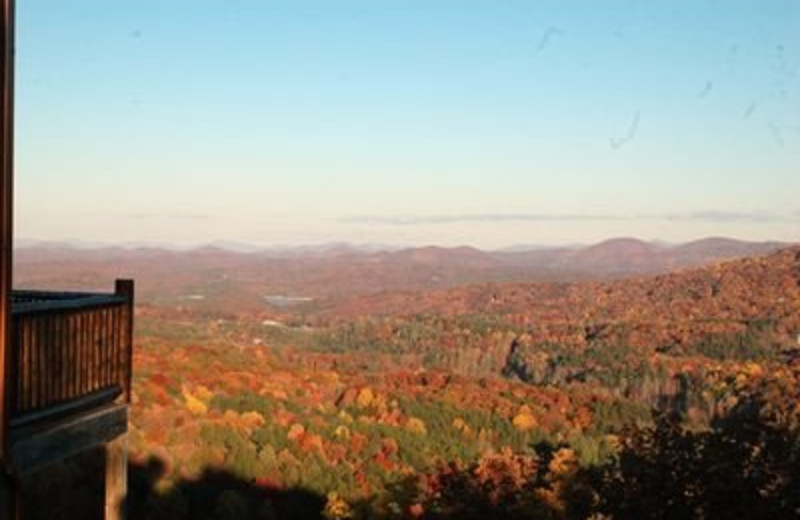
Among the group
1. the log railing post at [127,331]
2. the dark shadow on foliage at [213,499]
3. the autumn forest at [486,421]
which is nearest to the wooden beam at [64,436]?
the log railing post at [127,331]

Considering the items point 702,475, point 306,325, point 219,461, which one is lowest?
point 306,325

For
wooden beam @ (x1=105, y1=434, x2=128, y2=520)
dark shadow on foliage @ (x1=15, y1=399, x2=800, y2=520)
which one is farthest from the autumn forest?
wooden beam @ (x1=105, y1=434, x2=128, y2=520)

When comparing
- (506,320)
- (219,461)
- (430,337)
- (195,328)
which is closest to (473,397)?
(219,461)

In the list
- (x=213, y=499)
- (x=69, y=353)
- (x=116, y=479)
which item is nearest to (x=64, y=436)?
(x=69, y=353)

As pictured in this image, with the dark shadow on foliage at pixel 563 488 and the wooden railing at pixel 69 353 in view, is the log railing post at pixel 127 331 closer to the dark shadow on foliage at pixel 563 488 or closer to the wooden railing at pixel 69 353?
the wooden railing at pixel 69 353

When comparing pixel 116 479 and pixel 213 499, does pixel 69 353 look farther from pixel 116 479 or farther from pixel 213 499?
pixel 213 499

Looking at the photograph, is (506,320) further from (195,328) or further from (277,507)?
(277,507)

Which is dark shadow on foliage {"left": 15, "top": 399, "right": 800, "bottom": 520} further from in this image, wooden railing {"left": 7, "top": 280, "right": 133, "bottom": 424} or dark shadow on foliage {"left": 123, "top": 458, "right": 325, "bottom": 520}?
wooden railing {"left": 7, "top": 280, "right": 133, "bottom": 424}
